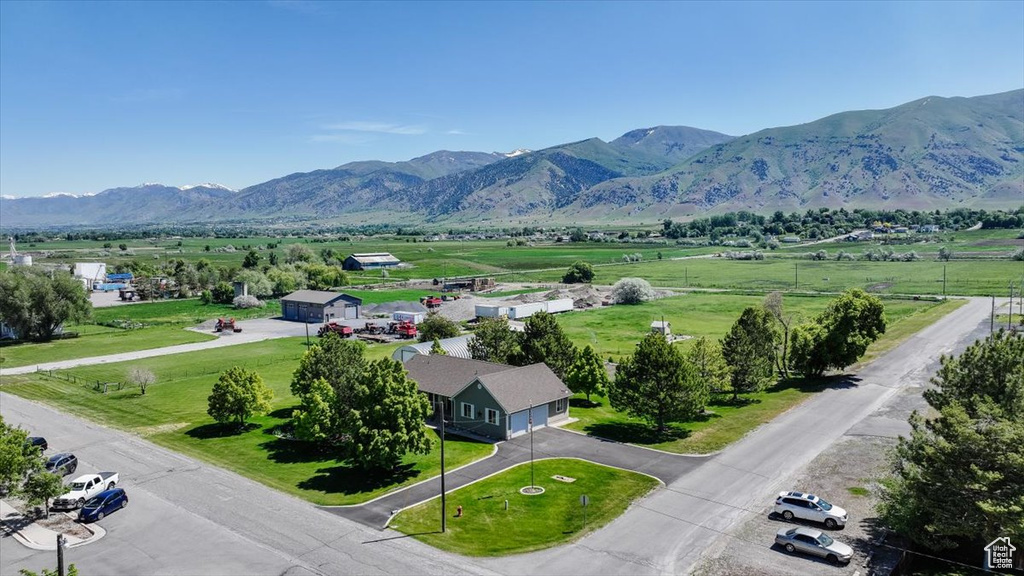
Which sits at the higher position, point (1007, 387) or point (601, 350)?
point (1007, 387)

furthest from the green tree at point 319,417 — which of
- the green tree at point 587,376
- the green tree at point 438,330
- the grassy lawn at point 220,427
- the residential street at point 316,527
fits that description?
the green tree at point 438,330

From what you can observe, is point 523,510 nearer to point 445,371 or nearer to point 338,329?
point 445,371

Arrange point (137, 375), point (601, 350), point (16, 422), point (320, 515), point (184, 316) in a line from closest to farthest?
point (320, 515) → point (16, 422) → point (137, 375) → point (601, 350) → point (184, 316)

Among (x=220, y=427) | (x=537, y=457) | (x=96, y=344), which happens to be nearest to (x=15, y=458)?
(x=220, y=427)

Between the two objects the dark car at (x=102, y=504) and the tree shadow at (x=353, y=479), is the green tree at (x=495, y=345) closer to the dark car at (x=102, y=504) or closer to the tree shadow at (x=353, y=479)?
the tree shadow at (x=353, y=479)

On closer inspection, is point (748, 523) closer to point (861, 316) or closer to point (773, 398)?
point (773, 398)

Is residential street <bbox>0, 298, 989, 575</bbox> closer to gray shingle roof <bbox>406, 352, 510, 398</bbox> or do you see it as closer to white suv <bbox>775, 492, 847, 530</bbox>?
white suv <bbox>775, 492, 847, 530</bbox>

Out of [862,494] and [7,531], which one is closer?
[7,531]

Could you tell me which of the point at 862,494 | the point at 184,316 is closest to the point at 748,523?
the point at 862,494
